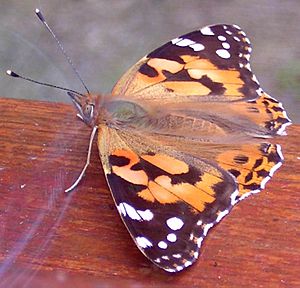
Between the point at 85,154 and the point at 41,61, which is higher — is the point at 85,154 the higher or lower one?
the higher one

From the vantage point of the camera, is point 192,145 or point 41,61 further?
point 41,61

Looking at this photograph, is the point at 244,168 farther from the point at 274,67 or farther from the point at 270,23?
the point at 270,23

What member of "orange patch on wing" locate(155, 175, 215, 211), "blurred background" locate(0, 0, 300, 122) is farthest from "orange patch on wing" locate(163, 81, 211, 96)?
"blurred background" locate(0, 0, 300, 122)

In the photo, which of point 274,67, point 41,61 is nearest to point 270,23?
point 274,67

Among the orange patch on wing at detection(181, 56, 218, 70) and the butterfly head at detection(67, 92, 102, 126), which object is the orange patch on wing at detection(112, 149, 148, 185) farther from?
the orange patch on wing at detection(181, 56, 218, 70)

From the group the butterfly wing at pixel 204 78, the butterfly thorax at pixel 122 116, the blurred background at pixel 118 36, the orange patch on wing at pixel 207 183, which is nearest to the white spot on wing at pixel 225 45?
the butterfly wing at pixel 204 78

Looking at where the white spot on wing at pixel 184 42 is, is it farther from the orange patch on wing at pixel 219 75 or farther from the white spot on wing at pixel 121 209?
the white spot on wing at pixel 121 209

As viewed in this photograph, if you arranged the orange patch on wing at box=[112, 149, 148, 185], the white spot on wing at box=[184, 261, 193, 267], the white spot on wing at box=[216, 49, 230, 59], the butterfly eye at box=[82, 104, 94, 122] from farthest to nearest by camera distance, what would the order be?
the white spot on wing at box=[216, 49, 230, 59] → the butterfly eye at box=[82, 104, 94, 122] → the orange patch on wing at box=[112, 149, 148, 185] → the white spot on wing at box=[184, 261, 193, 267]
